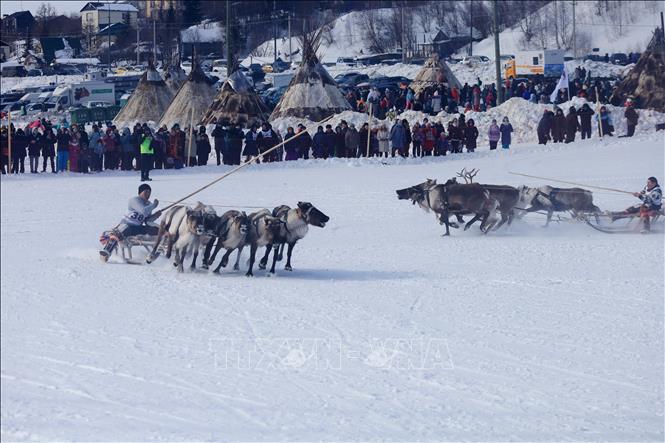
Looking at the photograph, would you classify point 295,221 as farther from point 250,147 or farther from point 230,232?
point 250,147

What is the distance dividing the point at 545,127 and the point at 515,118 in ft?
9.39

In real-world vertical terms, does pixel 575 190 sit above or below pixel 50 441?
above

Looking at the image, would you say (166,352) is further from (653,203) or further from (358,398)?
(653,203)

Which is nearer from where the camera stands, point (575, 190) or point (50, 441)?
point (50, 441)

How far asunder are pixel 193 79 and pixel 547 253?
804 inches

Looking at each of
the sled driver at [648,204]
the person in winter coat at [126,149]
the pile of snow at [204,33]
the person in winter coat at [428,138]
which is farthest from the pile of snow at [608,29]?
the sled driver at [648,204]

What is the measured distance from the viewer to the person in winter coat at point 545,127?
2722 cm

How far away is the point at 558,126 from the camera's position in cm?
2755

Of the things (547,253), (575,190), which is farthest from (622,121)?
(547,253)

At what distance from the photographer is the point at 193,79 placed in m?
33.1

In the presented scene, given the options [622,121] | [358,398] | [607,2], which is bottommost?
[358,398]

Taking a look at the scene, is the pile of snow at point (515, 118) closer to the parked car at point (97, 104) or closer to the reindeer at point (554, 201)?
the reindeer at point (554, 201)

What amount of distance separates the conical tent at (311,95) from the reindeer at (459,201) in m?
16.0

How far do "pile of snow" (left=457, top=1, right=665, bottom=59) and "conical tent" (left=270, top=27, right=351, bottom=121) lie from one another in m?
36.2
